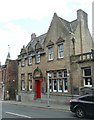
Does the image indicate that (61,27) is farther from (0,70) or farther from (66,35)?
(0,70)

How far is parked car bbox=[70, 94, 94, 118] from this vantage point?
13586 mm

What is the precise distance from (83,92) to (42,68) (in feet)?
25.1

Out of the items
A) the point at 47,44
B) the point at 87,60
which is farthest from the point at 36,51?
the point at 87,60

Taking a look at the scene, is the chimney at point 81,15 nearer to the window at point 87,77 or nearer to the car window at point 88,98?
the window at point 87,77

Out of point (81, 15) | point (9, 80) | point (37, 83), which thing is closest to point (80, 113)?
point (37, 83)

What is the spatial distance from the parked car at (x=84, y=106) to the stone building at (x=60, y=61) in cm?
610

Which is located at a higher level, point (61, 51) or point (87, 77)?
point (61, 51)

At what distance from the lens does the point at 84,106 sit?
13.9 meters

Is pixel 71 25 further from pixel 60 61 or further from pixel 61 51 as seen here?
pixel 60 61

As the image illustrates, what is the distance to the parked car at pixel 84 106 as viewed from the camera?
535 inches

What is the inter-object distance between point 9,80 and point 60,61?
14.4 meters

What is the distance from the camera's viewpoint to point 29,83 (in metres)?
29.1

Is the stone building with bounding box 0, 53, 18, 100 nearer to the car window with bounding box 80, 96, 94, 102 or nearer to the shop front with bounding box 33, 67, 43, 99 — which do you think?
the shop front with bounding box 33, 67, 43, 99

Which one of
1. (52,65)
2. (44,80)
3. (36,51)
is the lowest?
(44,80)
